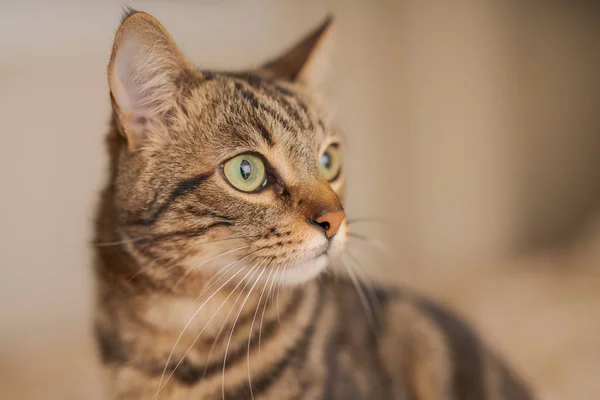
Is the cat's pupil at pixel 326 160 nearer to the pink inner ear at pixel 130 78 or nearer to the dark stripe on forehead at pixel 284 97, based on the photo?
the dark stripe on forehead at pixel 284 97

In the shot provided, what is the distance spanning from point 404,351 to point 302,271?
30cm

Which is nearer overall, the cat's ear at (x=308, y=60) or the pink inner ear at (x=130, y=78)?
the pink inner ear at (x=130, y=78)

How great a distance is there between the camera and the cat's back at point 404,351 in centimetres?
70

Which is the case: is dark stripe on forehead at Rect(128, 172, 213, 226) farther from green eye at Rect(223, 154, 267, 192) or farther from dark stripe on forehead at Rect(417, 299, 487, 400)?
dark stripe on forehead at Rect(417, 299, 487, 400)

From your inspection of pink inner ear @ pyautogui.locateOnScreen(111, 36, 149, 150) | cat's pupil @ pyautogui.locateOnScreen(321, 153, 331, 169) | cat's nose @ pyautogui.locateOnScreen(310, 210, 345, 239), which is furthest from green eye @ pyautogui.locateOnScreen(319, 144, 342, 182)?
pink inner ear @ pyautogui.locateOnScreen(111, 36, 149, 150)

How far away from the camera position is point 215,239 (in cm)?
58

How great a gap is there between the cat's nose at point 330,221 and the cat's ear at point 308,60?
272 mm

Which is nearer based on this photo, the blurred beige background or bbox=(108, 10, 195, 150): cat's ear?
bbox=(108, 10, 195, 150): cat's ear

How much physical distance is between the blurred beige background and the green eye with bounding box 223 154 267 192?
0.15 m

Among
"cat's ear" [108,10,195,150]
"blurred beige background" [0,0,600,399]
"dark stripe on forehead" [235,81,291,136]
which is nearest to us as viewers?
"cat's ear" [108,10,195,150]

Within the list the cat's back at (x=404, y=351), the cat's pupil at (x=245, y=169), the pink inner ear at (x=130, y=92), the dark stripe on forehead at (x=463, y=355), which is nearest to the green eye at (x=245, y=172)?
the cat's pupil at (x=245, y=169)

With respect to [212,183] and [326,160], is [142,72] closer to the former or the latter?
[212,183]

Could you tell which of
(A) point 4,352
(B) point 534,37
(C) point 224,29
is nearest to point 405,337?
(C) point 224,29

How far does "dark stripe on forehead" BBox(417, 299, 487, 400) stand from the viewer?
825 millimetres
